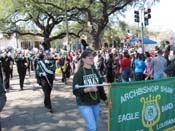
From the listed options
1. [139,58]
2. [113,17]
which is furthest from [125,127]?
[113,17]

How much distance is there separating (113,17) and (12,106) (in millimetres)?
29329

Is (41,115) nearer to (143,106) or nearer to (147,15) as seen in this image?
(143,106)

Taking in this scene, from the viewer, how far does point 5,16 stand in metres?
46.8

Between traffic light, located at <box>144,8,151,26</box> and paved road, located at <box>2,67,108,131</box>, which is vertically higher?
traffic light, located at <box>144,8,151,26</box>

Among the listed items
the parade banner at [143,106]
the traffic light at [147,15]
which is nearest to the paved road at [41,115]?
the parade banner at [143,106]

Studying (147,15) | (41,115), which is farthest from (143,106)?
(147,15)

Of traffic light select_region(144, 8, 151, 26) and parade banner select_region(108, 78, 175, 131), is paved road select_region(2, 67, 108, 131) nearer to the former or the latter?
parade banner select_region(108, 78, 175, 131)

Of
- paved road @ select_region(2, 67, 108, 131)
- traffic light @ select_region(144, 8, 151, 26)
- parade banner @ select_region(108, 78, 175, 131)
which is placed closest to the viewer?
parade banner @ select_region(108, 78, 175, 131)

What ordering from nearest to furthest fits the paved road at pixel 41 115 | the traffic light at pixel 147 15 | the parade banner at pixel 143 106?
1. the parade banner at pixel 143 106
2. the paved road at pixel 41 115
3. the traffic light at pixel 147 15

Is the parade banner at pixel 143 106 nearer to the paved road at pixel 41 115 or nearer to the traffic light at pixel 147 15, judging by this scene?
the paved road at pixel 41 115

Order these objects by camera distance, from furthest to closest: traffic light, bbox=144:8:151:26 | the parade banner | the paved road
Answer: traffic light, bbox=144:8:151:26
the paved road
the parade banner

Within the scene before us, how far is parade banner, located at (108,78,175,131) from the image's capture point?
19.9 feet

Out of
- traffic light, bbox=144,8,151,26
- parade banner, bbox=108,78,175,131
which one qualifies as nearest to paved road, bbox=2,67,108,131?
parade banner, bbox=108,78,175,131

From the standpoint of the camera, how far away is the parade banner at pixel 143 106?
6.08 m
